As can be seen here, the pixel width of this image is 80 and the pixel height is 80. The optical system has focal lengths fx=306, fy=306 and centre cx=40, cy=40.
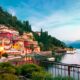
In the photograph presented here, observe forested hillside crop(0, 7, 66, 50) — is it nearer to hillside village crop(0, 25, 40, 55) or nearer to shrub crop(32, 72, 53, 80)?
hillside village crop(0, 25, 40, 55)

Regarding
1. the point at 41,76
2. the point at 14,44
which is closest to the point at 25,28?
the point at 14,44

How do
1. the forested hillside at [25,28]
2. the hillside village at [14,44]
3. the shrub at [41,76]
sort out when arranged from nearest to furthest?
the shrub at [41,76] → the hillside village at [14,44] → the forested hillside at [25,28]

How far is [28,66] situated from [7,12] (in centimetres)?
8065

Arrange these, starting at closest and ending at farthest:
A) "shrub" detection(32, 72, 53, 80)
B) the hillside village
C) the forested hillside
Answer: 1. "shrub" detection(32, 72, 53, 80)
2. the hillside village
3. the forested hillside

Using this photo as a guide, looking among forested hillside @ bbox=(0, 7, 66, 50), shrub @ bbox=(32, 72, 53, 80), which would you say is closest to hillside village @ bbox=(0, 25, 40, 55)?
forested hillside @ bbox=(0, 7, 66, 50)

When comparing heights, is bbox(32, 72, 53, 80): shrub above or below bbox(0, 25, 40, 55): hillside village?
below

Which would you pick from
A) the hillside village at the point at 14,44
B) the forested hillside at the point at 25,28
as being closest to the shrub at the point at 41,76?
the hillside village at the point at 14,44

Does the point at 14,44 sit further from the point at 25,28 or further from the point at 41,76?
the point at 41,76

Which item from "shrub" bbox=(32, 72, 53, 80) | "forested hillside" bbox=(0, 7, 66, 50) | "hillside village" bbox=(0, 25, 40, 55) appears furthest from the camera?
"forested hillside" bbox=(0, 7, 66, 50)

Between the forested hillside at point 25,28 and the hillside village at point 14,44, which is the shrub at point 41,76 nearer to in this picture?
the hillside village at point 14,44

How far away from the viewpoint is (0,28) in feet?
210

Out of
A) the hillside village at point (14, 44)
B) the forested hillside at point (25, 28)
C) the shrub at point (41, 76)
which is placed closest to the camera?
the shrub at point (41, 76)

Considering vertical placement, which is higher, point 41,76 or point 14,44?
point 14,44

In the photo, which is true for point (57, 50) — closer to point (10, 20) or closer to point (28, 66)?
point (10, 20)
